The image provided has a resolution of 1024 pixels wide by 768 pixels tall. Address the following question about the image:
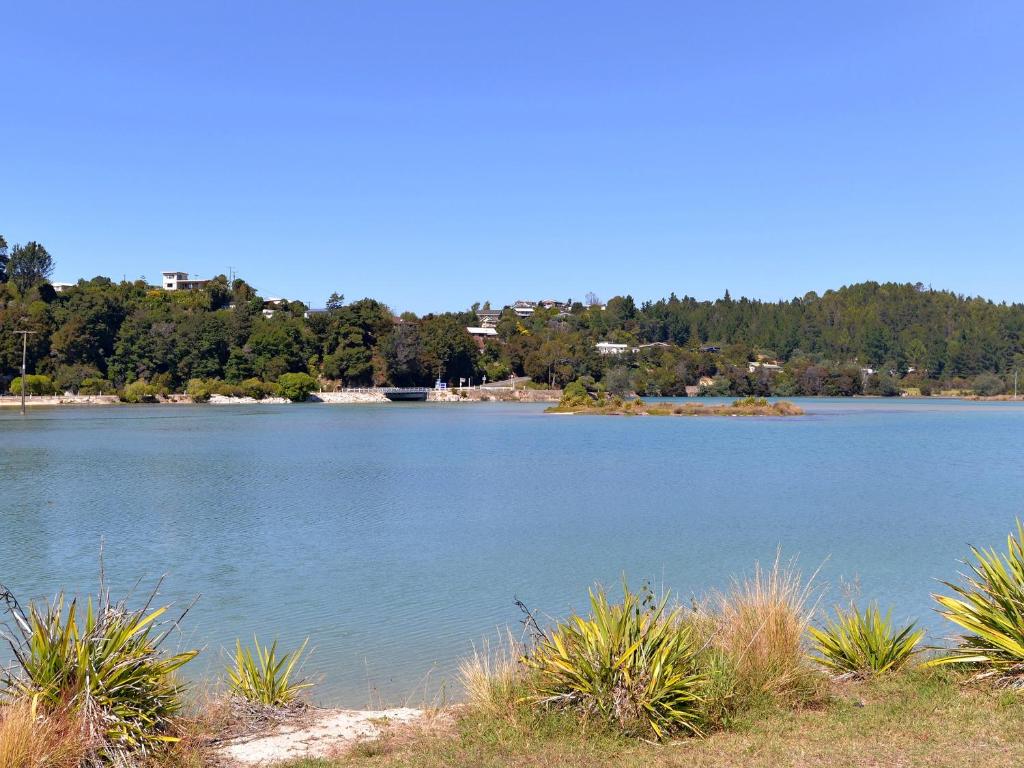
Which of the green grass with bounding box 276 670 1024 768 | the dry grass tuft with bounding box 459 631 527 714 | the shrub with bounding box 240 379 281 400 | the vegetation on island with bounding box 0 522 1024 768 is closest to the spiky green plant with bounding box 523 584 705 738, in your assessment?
the vegetation on island with bounding box 0 522 1024 768

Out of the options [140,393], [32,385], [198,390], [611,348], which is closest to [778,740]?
[140,393]

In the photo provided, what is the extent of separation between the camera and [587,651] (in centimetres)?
613

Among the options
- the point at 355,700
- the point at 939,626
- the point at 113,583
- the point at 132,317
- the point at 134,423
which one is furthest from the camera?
the point at 132,317

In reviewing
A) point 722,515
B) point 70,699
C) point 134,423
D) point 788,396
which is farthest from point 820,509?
point 788,396

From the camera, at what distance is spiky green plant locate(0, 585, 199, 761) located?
5398 millimetres

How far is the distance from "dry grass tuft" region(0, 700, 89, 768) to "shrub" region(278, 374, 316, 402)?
93634 mm

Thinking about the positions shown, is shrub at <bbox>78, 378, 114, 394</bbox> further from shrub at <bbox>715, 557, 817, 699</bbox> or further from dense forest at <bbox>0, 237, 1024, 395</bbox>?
shrub at <bbox>715, 557, 817, 699</bbox>

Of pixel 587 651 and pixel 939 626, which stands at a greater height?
pixel 587 651

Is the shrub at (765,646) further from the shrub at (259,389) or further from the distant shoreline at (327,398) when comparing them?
the shrub at (259,389)

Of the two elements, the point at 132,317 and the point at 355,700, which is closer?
the point at 355,700

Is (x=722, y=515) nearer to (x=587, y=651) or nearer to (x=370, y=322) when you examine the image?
(x=587, y=651)

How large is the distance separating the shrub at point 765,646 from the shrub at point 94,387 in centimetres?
9714

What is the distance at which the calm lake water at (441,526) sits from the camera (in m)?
11.8

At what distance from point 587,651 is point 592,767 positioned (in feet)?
2.96
